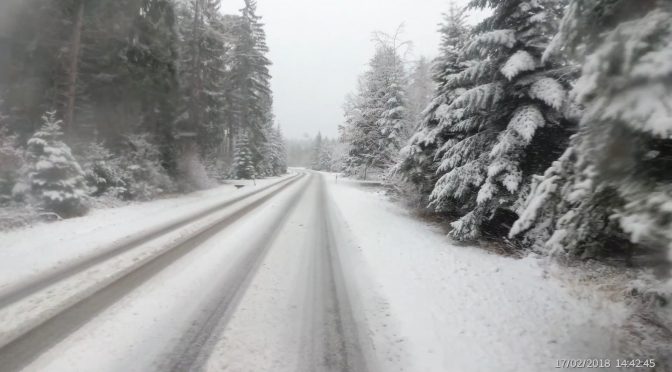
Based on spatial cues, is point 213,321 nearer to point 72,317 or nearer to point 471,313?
point 72,317

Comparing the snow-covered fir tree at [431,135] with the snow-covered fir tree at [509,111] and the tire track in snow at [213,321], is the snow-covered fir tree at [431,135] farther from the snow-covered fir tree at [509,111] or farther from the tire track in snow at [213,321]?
the tire track in snow at [213,321]

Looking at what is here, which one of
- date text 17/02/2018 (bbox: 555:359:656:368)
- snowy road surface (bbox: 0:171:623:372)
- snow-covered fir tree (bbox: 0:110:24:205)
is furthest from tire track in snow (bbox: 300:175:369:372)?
snow-covered fir tree (bbox: 0:110:24:205)

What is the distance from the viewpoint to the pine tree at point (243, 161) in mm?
38188

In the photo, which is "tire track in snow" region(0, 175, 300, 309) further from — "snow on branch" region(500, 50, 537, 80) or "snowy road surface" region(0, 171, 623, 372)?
"snow on branch" region(500, 50, 537, 80)

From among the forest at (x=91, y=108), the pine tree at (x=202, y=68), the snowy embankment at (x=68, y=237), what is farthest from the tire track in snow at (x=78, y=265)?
the pine tree at (x=202, y=68)

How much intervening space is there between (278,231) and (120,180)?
8.80m

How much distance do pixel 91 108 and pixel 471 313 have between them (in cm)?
1877

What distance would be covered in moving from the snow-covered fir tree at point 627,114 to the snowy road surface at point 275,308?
1873 mm

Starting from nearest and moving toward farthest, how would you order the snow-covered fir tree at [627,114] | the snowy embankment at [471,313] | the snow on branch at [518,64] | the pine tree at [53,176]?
the snow-covered fir tree at [627,114] → the snowy embankment at [471,313] → the snow on branch at [518,64] → the pine tree at [53,176]

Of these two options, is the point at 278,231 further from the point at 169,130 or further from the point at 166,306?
the point at 169,130

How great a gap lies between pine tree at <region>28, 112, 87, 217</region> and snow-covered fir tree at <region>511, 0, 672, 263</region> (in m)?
12.9

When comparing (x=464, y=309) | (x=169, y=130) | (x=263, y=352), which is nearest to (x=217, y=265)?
(x=263, y=352)

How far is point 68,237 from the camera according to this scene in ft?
27.9

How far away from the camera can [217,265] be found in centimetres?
677
